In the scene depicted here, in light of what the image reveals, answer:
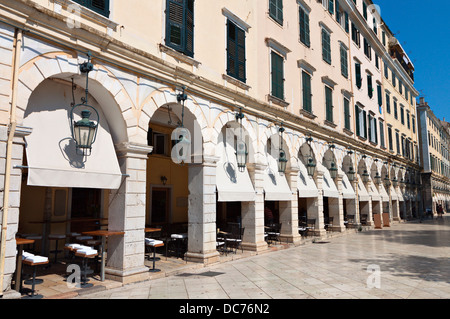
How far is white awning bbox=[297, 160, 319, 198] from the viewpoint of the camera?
46.2 feet

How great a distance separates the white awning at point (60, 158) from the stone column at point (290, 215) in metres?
7.74

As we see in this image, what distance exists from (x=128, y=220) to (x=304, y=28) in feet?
40.5

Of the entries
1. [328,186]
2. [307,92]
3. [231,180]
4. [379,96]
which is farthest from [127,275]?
[379,96]

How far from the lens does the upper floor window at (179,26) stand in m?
8.63

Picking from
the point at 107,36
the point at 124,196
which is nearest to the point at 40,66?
the point at 107,36

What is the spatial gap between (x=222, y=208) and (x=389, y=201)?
1456 cm

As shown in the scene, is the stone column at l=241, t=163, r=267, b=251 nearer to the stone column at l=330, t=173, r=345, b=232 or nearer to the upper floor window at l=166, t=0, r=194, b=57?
the upper floor window at l=166, t=0, r=194, b=57

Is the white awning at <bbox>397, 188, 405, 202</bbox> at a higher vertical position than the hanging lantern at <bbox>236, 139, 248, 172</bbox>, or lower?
lower

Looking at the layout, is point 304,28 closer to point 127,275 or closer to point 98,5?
point 98,5

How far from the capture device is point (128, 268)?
714cm

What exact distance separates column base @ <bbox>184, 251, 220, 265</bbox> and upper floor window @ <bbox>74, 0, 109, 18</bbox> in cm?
607

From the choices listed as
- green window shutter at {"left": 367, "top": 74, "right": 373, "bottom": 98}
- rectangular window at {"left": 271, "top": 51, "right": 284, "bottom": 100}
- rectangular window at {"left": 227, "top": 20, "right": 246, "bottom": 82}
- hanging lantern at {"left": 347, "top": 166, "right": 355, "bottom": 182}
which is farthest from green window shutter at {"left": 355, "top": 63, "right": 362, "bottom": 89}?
rectangular window at {"left": 227, "top": 20, "right": 246, "bottom": 82}

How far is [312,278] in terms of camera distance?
7.75 metres

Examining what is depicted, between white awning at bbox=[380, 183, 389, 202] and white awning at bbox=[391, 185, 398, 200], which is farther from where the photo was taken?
white awning at bbox=[391, 185, 398, 200]
